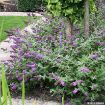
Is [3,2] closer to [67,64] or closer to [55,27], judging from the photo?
[55,27]

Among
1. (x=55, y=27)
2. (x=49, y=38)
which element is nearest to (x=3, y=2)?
(x=55, y=27)

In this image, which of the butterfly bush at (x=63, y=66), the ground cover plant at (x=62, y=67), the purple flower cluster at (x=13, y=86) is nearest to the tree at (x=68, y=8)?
the ground cover plant at (x=62, y=67)

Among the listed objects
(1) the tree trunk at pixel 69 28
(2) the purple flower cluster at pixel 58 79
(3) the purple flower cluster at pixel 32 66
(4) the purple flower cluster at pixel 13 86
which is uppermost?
(1) the tree trunk at pixel 69 28

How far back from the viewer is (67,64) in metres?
4.73

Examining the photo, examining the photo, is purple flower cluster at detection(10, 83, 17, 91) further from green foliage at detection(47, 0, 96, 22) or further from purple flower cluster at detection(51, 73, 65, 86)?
green foliage at detection(47, 0, 96, 22)

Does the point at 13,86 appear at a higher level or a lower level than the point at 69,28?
lower

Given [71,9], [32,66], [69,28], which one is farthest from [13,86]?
[69,28]

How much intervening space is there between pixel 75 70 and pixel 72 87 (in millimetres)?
220

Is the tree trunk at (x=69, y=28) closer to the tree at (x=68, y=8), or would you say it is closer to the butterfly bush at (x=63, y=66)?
the tree at (x=68, y=8)

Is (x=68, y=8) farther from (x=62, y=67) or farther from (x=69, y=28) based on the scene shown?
(x=62, y=67)

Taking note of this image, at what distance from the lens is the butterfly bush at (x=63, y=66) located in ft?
14.7

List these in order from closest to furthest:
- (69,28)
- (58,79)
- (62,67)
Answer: (58,79)
(62,67)
(69,28)

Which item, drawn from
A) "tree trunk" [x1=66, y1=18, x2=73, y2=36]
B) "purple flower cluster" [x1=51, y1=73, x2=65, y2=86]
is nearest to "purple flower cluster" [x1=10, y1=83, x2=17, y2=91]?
"purple flower cluster" [x1=51, y1=73, x2=65, y2=86]

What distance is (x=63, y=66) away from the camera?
465cm
